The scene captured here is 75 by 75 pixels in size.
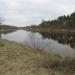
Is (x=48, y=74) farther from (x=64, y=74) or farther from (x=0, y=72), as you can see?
(x=0, y=72)

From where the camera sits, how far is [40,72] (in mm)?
8070

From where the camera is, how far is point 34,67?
29.2 feet

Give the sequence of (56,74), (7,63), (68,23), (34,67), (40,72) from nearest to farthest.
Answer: (56,74) < (40,72) < (34,67) < (7,63) < (68,23)

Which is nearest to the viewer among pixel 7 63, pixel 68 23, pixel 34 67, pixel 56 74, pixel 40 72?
pixel 56 74

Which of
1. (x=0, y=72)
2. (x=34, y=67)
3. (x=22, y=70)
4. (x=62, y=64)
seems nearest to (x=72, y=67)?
(x=62, y=64)

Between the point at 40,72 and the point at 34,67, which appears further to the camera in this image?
the point at 34,67

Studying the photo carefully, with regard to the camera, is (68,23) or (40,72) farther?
(68,23)

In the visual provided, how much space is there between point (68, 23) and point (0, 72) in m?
75.0

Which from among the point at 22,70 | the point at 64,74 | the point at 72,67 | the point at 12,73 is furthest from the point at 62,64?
the point at 12,73

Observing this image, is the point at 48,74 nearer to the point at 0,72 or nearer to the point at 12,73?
the point at 12,73

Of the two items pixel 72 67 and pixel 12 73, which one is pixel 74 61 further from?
pixel 12 73

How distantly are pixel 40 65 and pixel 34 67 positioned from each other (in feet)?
1.47

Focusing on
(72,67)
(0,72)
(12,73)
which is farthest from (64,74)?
(0,72)

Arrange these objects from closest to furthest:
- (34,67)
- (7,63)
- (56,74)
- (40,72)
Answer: (56,74) < (40,72) < (34,67) < (7,63)
